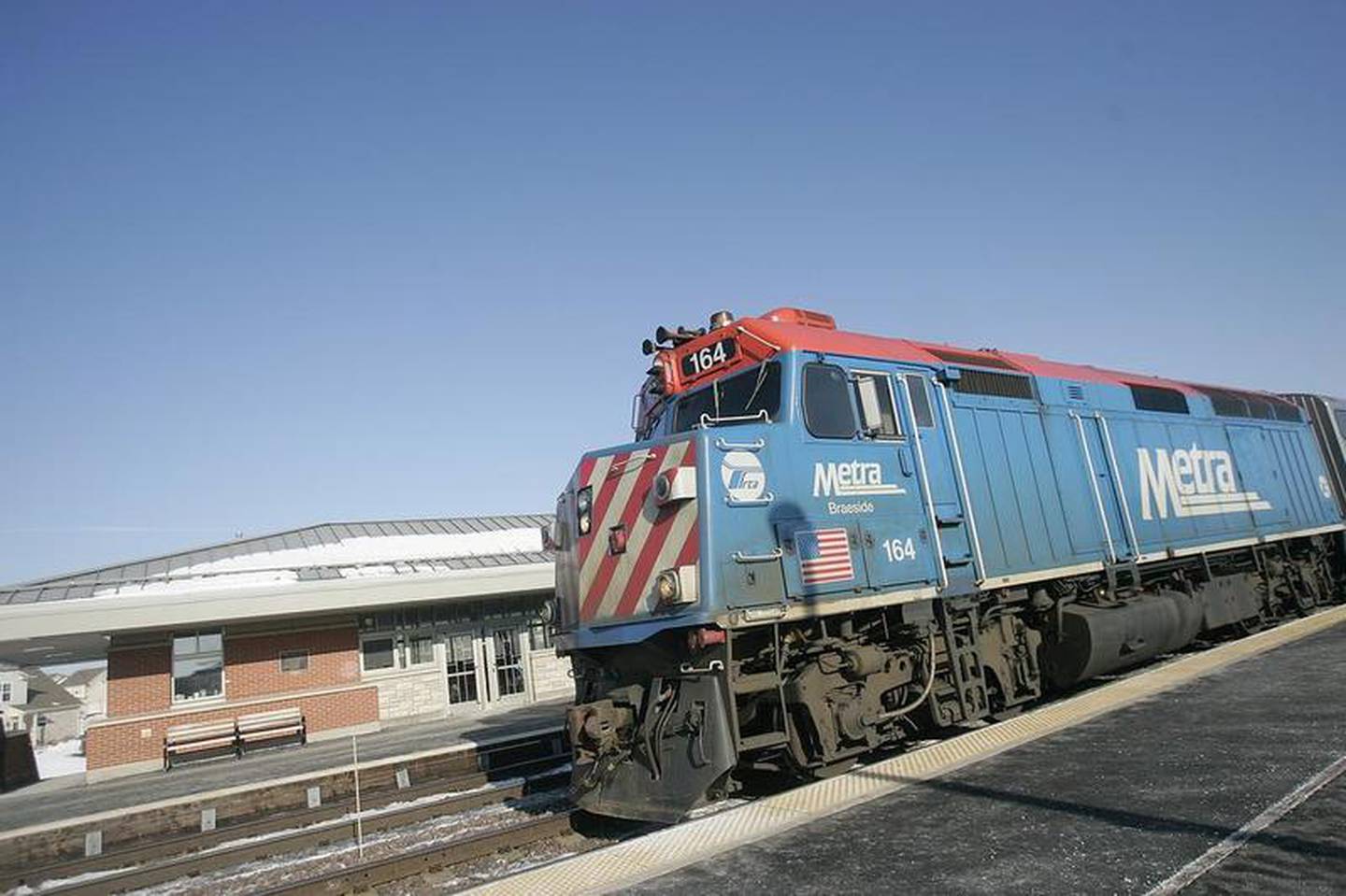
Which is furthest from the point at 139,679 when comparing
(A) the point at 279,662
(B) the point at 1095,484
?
(B) the point at 1095,484

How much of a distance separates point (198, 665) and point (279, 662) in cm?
169

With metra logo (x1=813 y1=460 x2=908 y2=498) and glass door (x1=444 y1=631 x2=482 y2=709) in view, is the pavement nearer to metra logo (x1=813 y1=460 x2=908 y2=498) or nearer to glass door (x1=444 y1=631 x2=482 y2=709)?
metra logo (x1=813 y1=460 x2=908 y2=498)

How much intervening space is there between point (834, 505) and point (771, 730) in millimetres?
1949

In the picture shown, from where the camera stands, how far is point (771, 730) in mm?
6352

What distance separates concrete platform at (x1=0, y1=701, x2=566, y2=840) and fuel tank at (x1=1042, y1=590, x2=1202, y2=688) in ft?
24.0

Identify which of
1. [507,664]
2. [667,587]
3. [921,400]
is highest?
[921,400]

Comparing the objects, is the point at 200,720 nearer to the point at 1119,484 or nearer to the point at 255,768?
the point at 255,768

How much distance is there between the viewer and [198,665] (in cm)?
1795

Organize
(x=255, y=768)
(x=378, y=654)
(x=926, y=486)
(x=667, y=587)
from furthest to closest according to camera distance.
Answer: (x=378, y=654), (x=255, y=768), (x=926, y=486), (x=667, y=587)

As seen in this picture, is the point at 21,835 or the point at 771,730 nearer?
the point at 771,730

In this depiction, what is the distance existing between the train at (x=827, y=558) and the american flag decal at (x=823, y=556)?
2 centimetres

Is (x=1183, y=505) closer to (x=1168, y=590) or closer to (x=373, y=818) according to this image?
(x=1168, y=590)

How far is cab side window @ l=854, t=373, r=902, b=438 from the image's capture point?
7016 millimetres

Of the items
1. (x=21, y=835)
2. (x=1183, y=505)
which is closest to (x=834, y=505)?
(x=1183, y=505)
